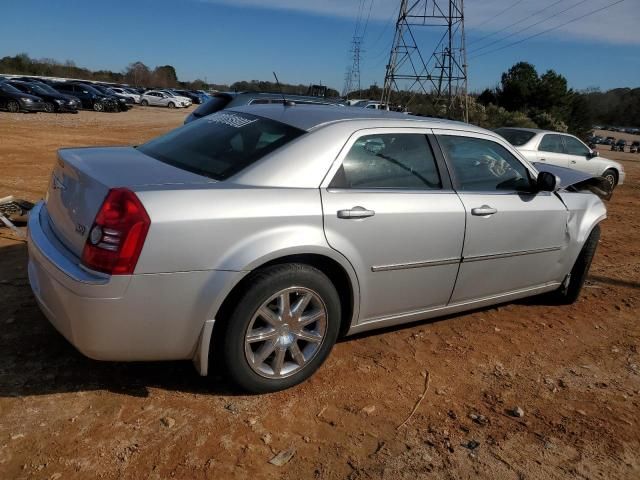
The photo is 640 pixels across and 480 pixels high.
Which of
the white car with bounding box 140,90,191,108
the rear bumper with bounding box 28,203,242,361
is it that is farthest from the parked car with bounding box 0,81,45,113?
the rear bumper with bounding box 28,203,242,361

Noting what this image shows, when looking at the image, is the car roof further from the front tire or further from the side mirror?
the front tire

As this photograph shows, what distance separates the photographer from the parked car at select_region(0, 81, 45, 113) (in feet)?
84.9

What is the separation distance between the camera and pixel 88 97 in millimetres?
33625

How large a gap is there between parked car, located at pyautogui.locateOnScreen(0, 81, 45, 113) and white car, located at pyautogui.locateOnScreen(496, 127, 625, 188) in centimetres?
2286

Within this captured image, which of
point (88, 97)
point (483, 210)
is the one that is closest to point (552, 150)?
point (483, 210)

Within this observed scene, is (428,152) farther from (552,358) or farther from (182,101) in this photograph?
(182,101)

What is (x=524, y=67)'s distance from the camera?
140 feet

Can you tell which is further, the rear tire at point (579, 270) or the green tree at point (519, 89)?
the green tree at point (519, 89)

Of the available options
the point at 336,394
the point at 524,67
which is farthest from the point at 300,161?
the point at 524,67

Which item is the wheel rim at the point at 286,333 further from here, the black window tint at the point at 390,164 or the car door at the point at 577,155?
the car door at the point at 577,155

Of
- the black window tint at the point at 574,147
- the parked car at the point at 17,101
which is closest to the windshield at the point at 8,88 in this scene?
the parked car at the point at 17,101

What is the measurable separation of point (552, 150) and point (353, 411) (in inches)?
414

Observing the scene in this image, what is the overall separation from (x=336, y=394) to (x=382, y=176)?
137cm

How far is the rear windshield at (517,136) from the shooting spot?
11.6 m
